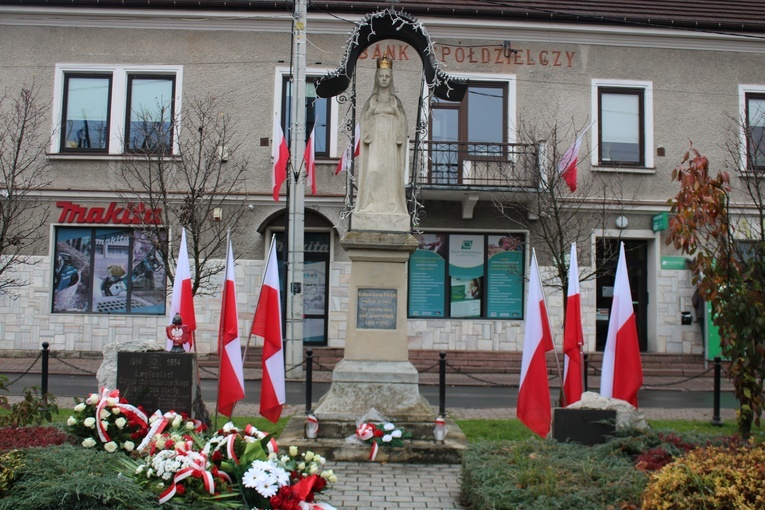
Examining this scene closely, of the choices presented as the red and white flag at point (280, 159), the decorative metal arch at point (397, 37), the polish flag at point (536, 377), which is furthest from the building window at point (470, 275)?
the polish flag at point (536, 377)

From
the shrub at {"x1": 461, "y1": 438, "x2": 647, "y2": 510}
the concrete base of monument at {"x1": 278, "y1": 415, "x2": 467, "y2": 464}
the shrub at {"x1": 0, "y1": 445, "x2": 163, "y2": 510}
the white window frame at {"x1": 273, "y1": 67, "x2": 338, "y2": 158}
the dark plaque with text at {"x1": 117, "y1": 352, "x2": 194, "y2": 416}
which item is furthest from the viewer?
the white window frame at {"x1": 273, "y1": 67, "x2": 338, "y2": 158}

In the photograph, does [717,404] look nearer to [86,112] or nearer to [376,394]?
[376,394]

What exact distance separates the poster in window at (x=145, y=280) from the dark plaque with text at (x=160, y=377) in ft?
38.0

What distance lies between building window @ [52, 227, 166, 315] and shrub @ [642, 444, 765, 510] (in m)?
15.7

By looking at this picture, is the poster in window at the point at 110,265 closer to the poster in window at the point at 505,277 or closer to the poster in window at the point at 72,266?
the poster in window at the point at 72,266

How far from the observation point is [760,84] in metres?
19.2

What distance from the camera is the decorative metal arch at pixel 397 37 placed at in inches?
342

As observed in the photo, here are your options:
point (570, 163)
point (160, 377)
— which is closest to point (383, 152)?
point (160, 377)

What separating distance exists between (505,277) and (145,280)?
30.1ft

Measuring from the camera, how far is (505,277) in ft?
61.5

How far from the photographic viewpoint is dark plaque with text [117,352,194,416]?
7.02 meters

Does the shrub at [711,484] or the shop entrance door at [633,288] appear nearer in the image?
the shrub at [711,484]

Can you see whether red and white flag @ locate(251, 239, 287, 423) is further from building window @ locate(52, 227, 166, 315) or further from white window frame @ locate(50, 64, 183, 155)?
white window frame @ locate(50, 64, 183, 155)

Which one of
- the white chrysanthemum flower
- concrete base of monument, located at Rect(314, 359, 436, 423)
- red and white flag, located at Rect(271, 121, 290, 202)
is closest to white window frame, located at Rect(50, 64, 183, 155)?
red and white flag, located at Rect(271, 121, 290, 202)
